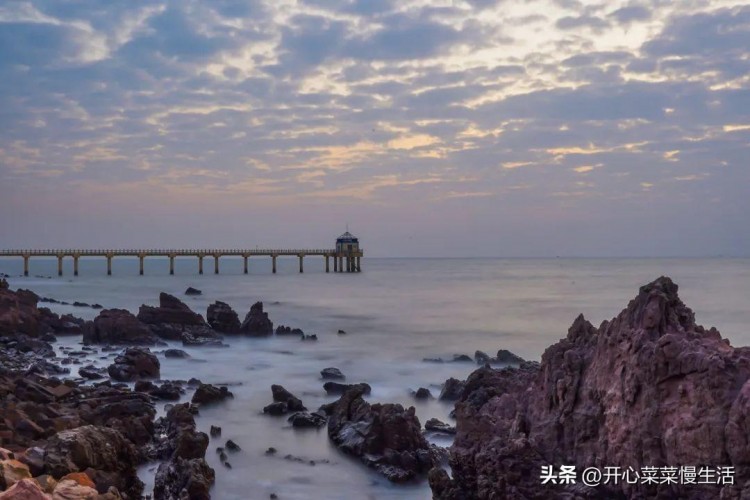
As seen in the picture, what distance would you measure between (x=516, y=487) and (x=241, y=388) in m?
19.1

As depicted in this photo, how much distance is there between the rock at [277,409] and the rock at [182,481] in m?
8.07

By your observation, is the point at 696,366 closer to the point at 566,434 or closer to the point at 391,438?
the point at 566,434

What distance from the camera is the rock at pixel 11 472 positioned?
40.3 ft

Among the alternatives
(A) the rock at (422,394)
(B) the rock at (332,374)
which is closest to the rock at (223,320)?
(B) the rock at (332,374)

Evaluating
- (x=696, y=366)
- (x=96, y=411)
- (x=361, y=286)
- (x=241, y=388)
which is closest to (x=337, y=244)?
(x=361, y=286)

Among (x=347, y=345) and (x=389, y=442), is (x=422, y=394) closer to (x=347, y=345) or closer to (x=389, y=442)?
(x=389, y=442)

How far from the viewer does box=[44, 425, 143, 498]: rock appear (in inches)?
560

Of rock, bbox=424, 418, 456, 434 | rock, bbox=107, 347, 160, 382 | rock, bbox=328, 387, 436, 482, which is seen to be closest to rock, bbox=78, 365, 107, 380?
rock, bbox=107, 347, 160, 382

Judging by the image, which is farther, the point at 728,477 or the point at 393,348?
the point at 393,348

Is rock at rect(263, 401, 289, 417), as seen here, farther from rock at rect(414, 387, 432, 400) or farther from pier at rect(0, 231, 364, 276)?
pier at rect(0, 231, 364, 276)

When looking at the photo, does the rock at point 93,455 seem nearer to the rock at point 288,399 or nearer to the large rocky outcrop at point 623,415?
the large rocky outcrop at point 623,415

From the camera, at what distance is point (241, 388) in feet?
98.3

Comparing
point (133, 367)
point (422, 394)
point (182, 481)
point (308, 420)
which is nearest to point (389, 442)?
point (308, 420)

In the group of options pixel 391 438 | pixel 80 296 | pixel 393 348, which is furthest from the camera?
pixel 80 296
